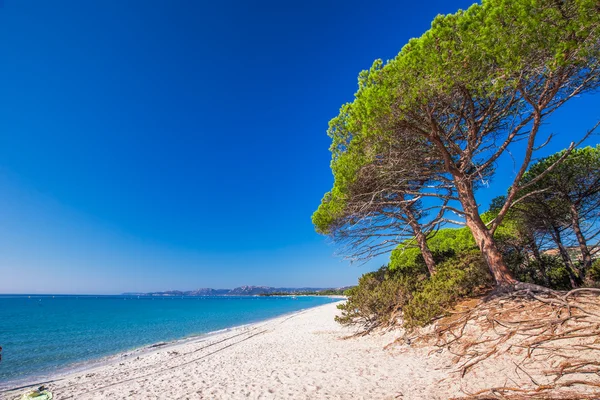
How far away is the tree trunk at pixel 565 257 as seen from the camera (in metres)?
9.90

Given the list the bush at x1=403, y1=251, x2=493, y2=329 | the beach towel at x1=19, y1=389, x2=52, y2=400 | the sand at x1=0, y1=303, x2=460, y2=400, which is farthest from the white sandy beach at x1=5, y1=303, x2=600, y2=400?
the bush at x1=403, y1=251, x2=493, y2=329

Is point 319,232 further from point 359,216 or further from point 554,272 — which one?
point 554,272

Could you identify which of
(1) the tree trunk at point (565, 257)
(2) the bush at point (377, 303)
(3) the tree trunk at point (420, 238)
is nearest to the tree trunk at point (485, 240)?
(3) the tree trunk at point (420, 238)

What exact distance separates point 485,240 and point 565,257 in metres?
5.72

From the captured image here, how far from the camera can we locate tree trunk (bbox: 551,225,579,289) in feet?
32.5

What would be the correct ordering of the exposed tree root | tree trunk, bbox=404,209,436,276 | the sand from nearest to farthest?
1. the exposed tree root
2. the sand
3. tree trunk, bbox=404,209,436,276

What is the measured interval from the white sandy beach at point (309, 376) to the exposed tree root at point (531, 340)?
195 mm

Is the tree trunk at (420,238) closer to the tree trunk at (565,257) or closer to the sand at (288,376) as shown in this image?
the sand at (288,376)

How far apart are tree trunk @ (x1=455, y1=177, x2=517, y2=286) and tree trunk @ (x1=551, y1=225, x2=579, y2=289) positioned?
5.20m

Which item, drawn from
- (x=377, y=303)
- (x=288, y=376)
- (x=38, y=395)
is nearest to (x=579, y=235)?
(x=377, y=303)

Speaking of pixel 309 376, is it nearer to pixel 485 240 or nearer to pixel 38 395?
pixel 485 240

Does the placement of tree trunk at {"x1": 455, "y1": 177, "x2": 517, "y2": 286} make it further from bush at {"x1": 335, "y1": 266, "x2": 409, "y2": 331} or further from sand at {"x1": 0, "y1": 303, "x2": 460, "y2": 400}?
sand at {"x1": 0, "y1": 303, "x2": 460, "y2": 400}

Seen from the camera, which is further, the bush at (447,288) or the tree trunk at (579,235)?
the tree trunk at (579,235)

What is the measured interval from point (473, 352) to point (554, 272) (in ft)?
30.3
